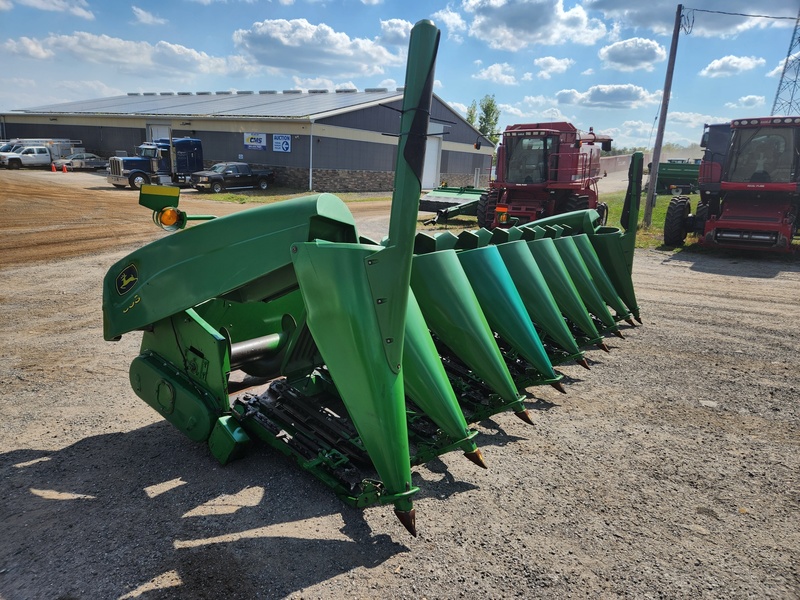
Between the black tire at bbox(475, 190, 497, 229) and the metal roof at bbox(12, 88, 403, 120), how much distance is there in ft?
39.9

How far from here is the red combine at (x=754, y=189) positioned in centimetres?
1188

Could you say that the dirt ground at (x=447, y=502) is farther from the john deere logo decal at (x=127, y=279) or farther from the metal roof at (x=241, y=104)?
the metal roof at (x=241, y=104)

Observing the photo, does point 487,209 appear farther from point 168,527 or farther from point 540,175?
point 168,527

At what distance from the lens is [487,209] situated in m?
15.0

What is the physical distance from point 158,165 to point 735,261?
24223mm

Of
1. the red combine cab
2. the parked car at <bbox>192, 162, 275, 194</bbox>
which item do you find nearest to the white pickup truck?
the parked car at <bbox>192, 162, 275, 194</bbox>

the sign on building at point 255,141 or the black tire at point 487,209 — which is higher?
the sign on building at point 255,141

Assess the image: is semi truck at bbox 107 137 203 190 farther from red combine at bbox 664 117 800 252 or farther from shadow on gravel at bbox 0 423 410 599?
shadow on gravel at bbox 0 423 410 599

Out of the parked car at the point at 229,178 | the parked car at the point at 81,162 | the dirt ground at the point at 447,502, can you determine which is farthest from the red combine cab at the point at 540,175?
the parked car at the point at 81,162

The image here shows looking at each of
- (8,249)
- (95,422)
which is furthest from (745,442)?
(8,249)

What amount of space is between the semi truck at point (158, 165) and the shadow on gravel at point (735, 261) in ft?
68.6

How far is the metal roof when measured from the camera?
29.1m

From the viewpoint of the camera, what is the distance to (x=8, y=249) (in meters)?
10.4

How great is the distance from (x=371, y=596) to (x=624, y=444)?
2387 millimetres
